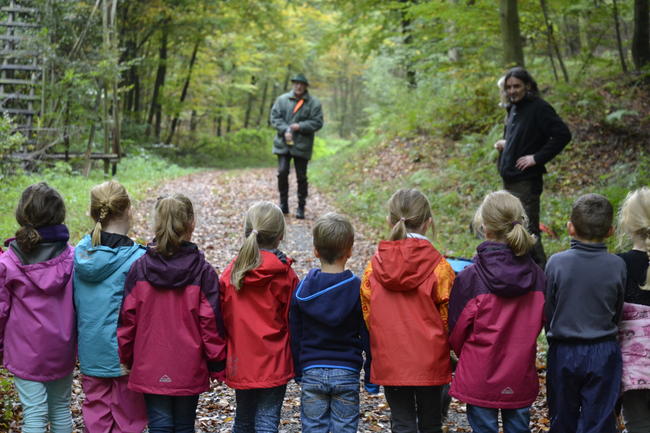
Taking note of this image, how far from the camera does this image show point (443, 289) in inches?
136

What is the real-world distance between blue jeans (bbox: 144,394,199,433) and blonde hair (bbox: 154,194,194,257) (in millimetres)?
828

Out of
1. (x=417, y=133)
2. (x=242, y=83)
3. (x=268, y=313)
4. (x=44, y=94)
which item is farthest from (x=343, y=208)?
(x=242, y=83)

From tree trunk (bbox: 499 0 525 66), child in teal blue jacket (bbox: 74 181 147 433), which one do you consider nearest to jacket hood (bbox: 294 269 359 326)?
child in teal blue jacket (bbox: 74 181 147 433)

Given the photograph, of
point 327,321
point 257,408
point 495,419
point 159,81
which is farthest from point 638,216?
point 159,81

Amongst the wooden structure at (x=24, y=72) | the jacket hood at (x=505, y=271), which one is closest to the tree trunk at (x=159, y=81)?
the wooden structure at (x=24, y=72)

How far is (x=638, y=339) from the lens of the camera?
3318mm

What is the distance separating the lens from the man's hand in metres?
6.03

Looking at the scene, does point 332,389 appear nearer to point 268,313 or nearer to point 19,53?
point 268,313

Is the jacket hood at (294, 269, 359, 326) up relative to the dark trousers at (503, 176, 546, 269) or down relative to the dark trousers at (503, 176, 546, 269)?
down

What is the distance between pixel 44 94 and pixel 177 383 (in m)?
13.0

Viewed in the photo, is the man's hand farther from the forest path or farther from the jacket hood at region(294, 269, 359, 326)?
the jacket hood at region(294, 269, 359, 326)

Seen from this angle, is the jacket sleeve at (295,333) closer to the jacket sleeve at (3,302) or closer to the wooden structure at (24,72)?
the jacket sleeve at (3,302)

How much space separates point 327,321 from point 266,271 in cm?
44

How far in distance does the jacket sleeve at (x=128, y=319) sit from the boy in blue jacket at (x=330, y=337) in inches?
34.9
